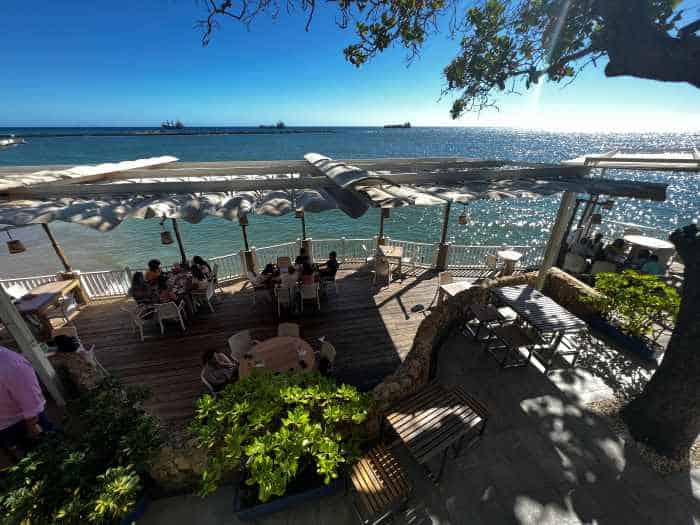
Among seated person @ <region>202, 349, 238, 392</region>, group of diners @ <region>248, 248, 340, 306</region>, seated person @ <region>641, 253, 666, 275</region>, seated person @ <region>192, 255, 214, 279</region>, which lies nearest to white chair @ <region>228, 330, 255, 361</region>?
seated person @ <region>202, 349, 238, 392</region>

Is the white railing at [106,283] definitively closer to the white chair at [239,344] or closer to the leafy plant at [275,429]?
the white chair at [239,344]

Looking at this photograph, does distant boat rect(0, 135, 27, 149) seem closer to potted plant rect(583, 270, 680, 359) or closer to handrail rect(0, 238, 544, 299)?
handrail rect(0, 238, 544, 299)

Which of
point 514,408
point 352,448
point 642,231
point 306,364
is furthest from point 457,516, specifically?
point 642,231

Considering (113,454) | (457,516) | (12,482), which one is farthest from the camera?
(457,516)

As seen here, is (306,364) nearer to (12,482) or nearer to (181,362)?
(181,362)

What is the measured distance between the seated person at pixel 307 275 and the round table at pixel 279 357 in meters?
1.91

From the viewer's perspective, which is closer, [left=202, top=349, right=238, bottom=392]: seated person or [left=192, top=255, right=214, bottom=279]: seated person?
[left=202, top=349, right=238, bottom=392]: seated person

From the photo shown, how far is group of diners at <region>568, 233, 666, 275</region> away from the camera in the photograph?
8469 millimetres

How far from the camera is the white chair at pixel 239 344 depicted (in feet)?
16.3

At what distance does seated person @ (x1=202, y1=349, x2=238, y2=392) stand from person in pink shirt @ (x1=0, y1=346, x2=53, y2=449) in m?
1.75

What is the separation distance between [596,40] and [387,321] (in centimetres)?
626

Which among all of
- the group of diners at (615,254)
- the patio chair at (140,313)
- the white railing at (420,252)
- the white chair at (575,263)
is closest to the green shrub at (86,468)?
the patio chair at (140,313)

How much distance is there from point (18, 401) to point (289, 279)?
14.5 feet

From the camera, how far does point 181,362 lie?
5328 mm
